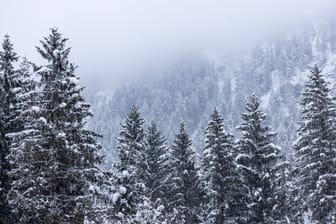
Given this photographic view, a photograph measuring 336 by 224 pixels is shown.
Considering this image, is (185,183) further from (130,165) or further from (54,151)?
(54,151)

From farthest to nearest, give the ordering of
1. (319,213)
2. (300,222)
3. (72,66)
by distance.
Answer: (300,222) → (319,213) → (72,66)

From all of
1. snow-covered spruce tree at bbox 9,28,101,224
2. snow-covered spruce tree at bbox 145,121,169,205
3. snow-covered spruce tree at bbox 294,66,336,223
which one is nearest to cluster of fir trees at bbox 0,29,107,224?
snow-covered spruce tree at bbox 9,28,101,224

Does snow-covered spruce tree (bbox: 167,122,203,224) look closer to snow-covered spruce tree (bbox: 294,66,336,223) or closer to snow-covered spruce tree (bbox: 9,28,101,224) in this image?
snow-covered spruce tree (bbox: 294,66,336,223)

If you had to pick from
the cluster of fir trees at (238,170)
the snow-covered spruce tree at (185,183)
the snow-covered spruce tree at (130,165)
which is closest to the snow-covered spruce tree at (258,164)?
the cluster of fir trees at (238,170)

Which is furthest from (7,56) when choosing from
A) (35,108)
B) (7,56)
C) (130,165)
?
(130,165)

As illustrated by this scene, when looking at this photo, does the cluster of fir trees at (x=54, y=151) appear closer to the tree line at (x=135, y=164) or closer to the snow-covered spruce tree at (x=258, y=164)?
the tree line at (x=135, y=164)

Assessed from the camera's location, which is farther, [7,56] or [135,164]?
[135,164]

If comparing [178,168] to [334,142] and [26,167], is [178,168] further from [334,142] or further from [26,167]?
[26,167]

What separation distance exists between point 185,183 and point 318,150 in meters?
10.8

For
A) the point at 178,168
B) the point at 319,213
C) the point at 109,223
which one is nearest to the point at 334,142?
the point at 319,213

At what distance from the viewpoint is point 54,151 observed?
17703mm

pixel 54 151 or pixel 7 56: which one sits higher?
pixel 7 56

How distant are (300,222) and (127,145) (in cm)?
2180

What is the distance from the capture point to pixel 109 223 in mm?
21406
